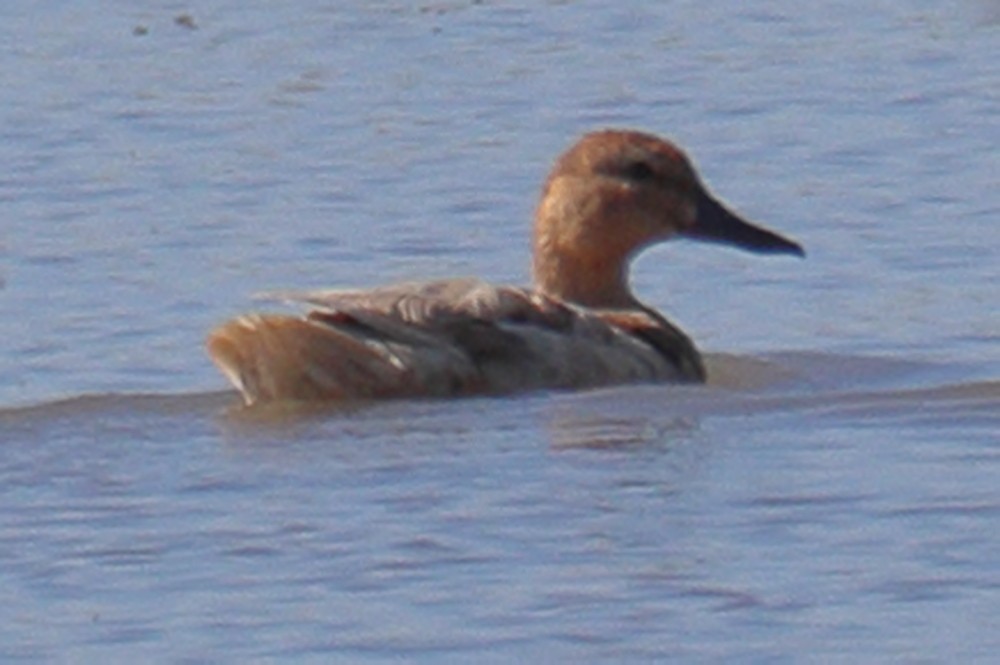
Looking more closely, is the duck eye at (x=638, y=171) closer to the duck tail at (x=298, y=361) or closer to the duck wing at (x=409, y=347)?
the duck wing at (x=409, y=347)

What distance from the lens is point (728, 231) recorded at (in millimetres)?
13141

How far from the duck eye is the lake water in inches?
21.8

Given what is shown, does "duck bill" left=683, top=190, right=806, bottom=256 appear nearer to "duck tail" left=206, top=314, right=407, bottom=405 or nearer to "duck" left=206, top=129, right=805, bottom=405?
"duck" left=206, top=129, right=805, bottom=405

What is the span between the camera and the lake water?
927cm

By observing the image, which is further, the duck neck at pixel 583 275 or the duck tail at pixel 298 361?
the duck neck at pixel 583 275

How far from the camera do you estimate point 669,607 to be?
9211 millimetres

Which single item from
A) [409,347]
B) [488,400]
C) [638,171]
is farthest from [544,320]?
[638,171]

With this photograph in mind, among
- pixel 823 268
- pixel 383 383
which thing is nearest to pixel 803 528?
pixel 383 383

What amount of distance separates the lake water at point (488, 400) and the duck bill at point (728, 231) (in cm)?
27

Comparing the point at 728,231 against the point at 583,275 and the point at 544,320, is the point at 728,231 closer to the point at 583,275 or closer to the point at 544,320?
the point at 583,275

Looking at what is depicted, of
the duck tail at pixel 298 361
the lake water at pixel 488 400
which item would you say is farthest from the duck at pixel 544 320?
the lake water at pixel 488 400

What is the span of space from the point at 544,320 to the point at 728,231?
3.71ft

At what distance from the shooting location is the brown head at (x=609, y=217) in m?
13.0

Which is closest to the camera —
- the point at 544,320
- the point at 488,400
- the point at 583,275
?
the point at 488,400
